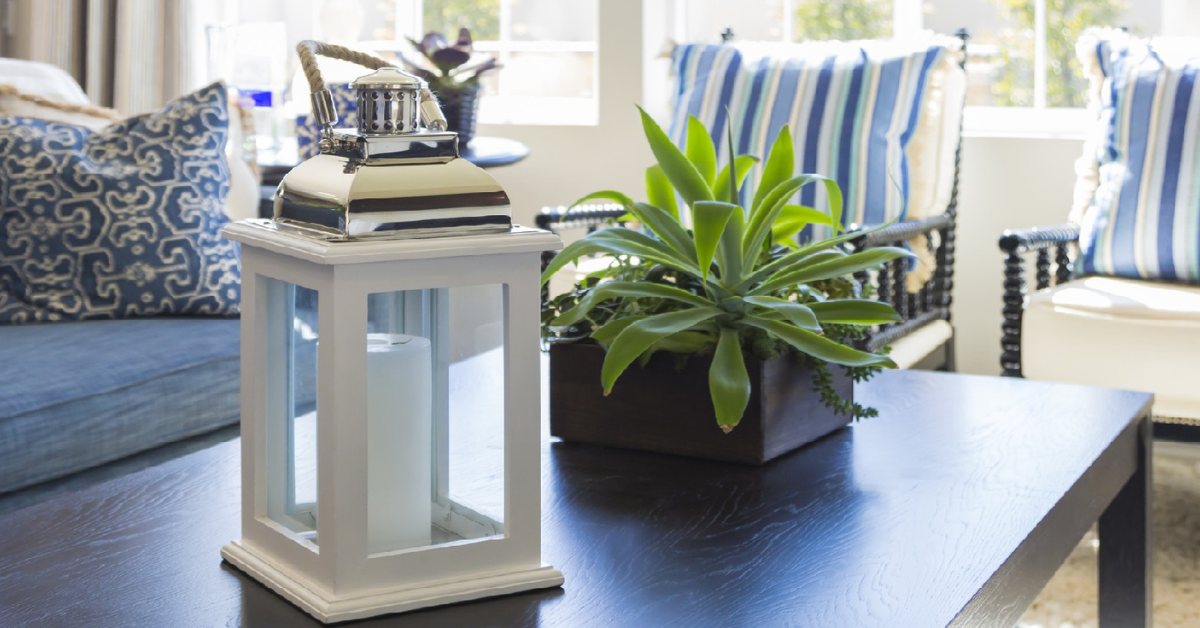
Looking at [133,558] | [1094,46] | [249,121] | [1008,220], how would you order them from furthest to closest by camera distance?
[1008,220] → [1094,46] → [249,121] → [133,558]

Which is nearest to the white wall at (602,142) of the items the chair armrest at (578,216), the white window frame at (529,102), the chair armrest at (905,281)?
the white window frame at (529,102)

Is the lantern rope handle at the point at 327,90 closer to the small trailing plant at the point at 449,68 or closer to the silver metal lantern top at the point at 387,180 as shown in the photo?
the silver metal lantern top at the point at 387,180

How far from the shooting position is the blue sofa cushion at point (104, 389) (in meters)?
1.55

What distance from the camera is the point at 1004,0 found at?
10.6 ft

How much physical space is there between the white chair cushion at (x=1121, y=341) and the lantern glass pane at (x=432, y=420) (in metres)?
1.68

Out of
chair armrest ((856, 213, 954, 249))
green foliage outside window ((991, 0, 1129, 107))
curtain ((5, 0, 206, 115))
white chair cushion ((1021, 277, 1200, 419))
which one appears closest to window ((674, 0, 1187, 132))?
green foliage outside window ((991, 0, 1129, 107))

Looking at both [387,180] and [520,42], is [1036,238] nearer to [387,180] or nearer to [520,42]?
[520,42]

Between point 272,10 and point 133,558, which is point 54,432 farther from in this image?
point 272,10

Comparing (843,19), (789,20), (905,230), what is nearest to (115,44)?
(789,20)

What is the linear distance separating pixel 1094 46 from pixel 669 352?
1.99 metres

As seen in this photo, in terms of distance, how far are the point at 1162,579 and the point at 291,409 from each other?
5.70ft

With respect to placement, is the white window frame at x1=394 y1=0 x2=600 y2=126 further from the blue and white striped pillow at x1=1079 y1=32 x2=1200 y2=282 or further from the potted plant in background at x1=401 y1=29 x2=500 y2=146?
the blue and white striped pillow at x1=1079 y1=32 x2=1200 y2=282

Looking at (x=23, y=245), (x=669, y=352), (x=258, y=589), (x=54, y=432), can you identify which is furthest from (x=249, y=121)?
(x=258, y=589)

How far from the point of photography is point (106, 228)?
2.03 meters
